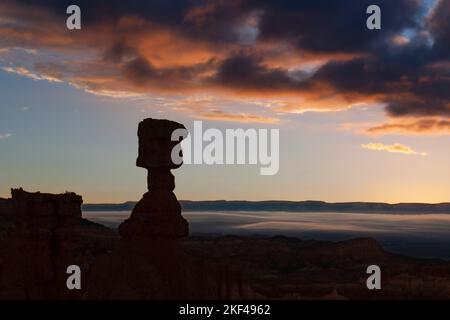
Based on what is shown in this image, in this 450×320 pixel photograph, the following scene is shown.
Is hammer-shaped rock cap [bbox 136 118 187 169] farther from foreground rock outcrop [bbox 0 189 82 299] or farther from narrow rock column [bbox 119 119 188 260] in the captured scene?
foreground rock outcrop [bbox 0 189 82 299]

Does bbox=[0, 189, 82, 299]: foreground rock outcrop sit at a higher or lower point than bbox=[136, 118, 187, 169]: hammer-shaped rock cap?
lower

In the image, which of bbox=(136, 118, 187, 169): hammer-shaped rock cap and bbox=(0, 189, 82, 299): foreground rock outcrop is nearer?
bbox=(136, 118, 187, 169): hammer-shaped rock cap

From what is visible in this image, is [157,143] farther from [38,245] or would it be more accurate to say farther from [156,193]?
[38,245]

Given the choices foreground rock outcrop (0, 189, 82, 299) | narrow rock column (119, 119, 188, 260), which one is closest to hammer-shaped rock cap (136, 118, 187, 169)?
narrow rock column (119, 119, 188, 260)

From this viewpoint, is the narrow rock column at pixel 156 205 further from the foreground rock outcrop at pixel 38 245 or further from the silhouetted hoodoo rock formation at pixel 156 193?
the foreground rock outcrop at pixel 38 245

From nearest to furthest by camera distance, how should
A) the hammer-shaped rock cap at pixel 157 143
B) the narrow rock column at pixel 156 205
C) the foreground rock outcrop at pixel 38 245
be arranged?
1. the hammer-shaped rock cap at pixel 157 143
2. the narrow rock column at pixel 156 205
3. the foreground rock outcrop at pixel 38 245

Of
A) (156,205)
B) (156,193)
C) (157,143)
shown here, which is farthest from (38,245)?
(157,143)

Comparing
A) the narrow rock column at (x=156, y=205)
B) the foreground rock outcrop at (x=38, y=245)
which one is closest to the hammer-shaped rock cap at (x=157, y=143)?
the narrow rock column at (x=156, y=205)

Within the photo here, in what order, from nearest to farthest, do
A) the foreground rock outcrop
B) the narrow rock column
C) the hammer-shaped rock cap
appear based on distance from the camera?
1. the hammer-shaped rock cap
2. the narrow rock column
3. the foreground rock outcrop

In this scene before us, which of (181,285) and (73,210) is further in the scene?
(73,210)
